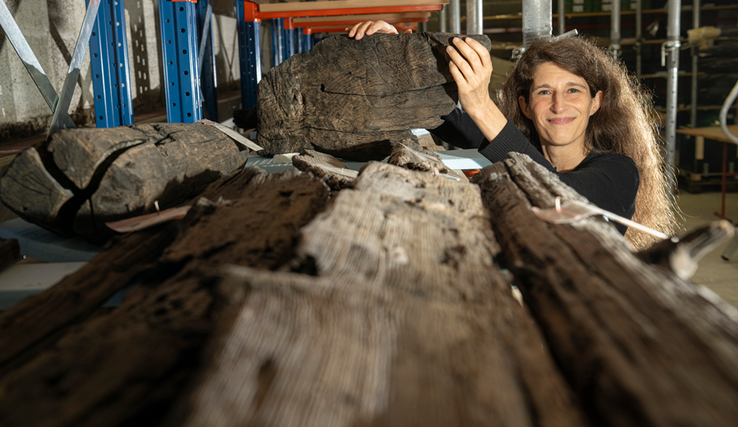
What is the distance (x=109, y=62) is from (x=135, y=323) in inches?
88.3

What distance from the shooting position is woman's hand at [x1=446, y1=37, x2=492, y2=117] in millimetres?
2133

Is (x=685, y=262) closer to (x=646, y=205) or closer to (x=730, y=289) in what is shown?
(x=646, y=205)

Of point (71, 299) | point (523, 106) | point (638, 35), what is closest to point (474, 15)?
point (523, 106)

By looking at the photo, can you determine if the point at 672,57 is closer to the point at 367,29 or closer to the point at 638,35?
the point at 367,29

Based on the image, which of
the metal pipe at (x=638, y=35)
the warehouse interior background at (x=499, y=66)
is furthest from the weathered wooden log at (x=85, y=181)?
the metal pipe at (x=638, y=35)

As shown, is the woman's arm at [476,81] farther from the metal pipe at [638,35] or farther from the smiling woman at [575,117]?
the metal pipe at [638,35]

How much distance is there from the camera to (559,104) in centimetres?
215

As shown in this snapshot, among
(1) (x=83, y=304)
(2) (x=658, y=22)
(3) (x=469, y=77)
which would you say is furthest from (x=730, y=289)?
(2) (x=658, y=22)

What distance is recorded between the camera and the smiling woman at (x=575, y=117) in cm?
209

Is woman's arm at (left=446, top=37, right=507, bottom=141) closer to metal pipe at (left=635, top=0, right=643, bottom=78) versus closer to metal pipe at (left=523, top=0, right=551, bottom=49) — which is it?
metal pipe at (left=523, top=0, right=551, bottom=49)

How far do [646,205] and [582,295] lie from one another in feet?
6.43

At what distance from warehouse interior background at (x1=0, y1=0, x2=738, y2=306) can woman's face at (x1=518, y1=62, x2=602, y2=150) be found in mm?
873

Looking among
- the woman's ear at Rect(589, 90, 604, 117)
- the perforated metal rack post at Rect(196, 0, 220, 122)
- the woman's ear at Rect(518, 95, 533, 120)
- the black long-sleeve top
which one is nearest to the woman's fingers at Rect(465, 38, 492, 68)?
the black long-sleeve top

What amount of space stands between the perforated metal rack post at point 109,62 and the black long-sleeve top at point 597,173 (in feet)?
6.13
